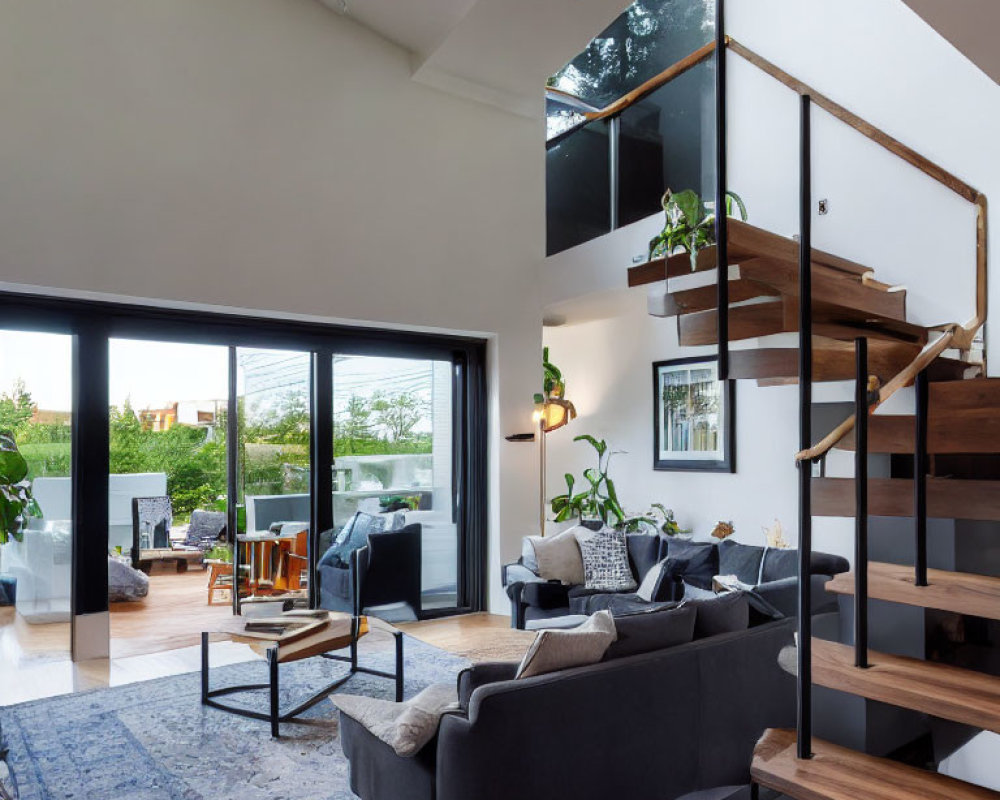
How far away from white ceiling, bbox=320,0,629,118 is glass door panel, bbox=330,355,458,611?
2.34 metres

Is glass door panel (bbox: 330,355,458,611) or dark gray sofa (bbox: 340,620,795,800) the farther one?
glass door panel (bbox: 330,355,458,611)

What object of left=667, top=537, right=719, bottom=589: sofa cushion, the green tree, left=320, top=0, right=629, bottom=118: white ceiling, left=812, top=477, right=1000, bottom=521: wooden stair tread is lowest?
left=667, top=537, right=719, bottom=589: sofa cushion

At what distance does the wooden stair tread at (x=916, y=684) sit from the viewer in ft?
5.93

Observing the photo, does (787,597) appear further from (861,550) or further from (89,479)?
(89,479)

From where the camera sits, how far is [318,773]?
10.5 feet

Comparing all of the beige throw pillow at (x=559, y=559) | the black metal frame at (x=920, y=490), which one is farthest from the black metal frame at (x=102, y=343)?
the black metal frame at (x=920, y=490)

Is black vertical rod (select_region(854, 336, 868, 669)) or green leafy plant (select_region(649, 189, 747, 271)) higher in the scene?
green leafy plant (select_region(649, 189, 747, 271))

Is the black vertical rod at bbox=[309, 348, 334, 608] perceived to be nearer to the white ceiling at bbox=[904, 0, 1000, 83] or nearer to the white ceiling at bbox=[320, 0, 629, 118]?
the white ceiling at bbox=[320, 0, 629, 118]

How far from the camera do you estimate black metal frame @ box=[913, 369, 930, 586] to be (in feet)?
7.42

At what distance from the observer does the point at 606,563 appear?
5.38m

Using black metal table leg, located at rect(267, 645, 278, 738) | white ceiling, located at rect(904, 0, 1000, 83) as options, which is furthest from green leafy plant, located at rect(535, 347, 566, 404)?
white ceiling, located at rect(904, 0, 1000, 83)

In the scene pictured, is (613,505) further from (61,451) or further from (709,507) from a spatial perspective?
(61,451)

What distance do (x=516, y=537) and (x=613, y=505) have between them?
3.06 ft

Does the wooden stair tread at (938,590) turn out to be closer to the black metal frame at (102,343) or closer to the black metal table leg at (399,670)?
the black metal table leg at (399,670)
